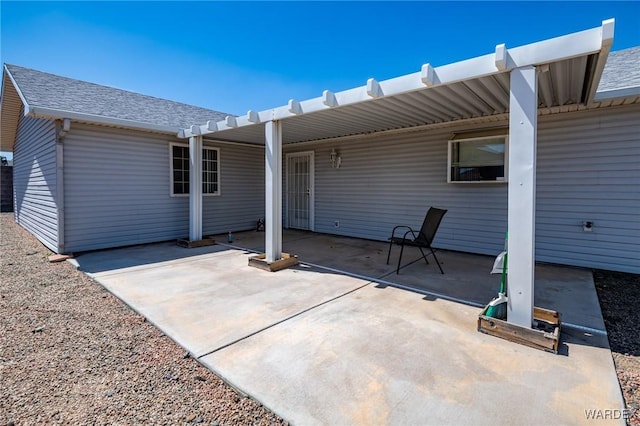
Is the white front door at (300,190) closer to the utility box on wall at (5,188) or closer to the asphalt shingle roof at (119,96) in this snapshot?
the asphalt shingle roof at (119,96)

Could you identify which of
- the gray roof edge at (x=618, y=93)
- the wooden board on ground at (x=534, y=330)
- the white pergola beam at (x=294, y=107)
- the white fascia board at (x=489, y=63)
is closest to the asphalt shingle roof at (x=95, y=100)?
the white pergola beam at (x=294, y=107)

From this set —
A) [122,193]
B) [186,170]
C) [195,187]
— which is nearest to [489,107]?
[195,187]

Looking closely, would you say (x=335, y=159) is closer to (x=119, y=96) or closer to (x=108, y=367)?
(x=119, y=96)

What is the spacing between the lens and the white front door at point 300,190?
8484mm

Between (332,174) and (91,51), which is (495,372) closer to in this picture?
(332,174)

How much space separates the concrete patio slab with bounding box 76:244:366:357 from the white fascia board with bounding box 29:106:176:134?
2.38 meters

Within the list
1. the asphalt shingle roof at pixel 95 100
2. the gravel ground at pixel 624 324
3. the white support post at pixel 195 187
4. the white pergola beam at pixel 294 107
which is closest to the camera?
the gravel ground at pixel 624 324

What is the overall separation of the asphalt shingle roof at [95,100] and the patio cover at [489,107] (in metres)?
1.43

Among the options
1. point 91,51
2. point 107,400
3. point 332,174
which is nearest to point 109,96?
point 91,51

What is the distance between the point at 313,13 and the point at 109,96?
5.18 metres

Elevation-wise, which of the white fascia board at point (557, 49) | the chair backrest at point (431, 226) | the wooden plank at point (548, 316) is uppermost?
the white fascia board at point (557, 49)

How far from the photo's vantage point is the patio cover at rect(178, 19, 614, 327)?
8.19ft

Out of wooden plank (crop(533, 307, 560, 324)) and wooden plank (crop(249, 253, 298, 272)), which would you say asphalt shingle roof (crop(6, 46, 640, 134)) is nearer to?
wooden plank (crop(533, 307, 560, 324))

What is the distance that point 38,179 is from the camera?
686 centimetres
